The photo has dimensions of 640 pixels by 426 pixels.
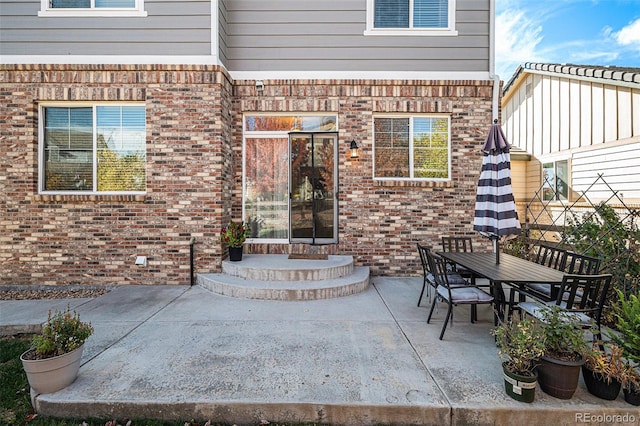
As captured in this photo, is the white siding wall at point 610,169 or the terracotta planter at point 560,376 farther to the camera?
the white siding wall at point 610,169

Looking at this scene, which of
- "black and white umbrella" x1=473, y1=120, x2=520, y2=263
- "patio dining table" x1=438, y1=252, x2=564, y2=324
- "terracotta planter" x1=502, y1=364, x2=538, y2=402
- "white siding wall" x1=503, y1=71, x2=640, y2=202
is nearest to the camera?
"terracotta planter" x1=502, y1=364, x2=538, y2=402

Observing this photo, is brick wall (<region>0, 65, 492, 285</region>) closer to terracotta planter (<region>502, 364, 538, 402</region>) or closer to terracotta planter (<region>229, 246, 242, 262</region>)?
terracotta planter (<region>229, 246, 242, 262</region>)

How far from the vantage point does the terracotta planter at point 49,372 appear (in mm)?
2580

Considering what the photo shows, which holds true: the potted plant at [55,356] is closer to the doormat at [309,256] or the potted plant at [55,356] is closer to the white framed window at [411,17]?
the doormat at [309,256]

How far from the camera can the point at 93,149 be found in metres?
6.01

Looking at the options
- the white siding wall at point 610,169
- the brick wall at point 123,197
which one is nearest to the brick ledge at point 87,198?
the brick wall at point 123,197

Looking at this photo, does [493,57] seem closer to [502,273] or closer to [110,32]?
[502,273]

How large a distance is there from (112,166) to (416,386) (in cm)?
641

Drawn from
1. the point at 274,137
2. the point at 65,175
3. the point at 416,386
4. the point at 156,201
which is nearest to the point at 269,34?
the point at 274,137

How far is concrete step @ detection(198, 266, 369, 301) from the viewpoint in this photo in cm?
504

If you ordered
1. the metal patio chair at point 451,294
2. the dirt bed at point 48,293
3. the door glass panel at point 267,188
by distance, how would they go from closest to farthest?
the metal patio chair at point 451,294 → the dirt bed at point 48,293 → the door glass panel at point 267,188

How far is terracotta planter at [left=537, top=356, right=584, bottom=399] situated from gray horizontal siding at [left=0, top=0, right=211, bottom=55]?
22.3 ft

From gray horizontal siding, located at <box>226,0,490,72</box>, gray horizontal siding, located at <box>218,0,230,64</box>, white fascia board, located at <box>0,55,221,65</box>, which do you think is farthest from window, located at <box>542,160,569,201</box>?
white fascia board, located at <box>0,55,221,65</box>

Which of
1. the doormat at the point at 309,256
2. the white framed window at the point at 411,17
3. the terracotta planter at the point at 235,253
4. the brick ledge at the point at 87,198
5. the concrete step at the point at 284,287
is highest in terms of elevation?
the white framed window at the point at 411,17
